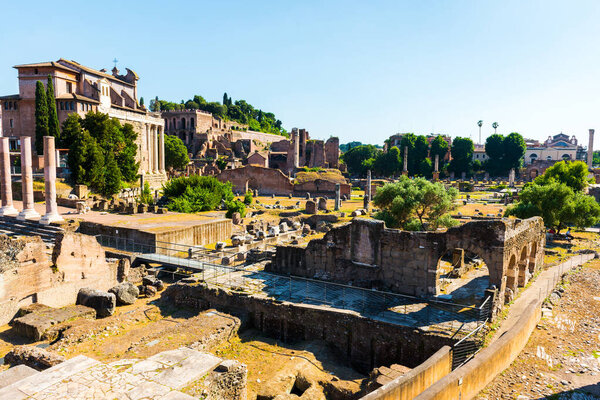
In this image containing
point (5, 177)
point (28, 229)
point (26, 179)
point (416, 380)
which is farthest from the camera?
point (5, 177)

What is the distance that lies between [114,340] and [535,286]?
16.3m

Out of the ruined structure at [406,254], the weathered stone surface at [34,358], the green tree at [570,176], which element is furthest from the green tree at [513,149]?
the weathered stone surface at [34,358]

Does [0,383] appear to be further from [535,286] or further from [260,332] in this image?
[535,286]

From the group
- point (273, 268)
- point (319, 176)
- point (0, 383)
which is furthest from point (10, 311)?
point (319, 176)

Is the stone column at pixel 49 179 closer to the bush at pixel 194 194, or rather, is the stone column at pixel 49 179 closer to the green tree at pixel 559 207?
the bush at pixel 194 194

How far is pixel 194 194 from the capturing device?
35094 millimetres

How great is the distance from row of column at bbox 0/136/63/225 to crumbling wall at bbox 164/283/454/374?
14.0m

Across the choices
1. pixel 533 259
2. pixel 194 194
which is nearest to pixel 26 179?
pixel 194 194

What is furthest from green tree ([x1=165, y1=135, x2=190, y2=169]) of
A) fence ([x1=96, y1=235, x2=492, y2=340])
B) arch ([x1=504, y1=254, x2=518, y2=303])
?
arch ([x1=504, y1=254, x2=518, y2=303])

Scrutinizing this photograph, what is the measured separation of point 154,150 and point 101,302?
4210 cm

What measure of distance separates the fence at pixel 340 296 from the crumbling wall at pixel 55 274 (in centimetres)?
278

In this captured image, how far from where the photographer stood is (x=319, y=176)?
62.2 metres

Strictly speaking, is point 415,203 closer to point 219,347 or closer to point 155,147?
point 219,347

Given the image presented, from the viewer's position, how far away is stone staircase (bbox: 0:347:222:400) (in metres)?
7.16
